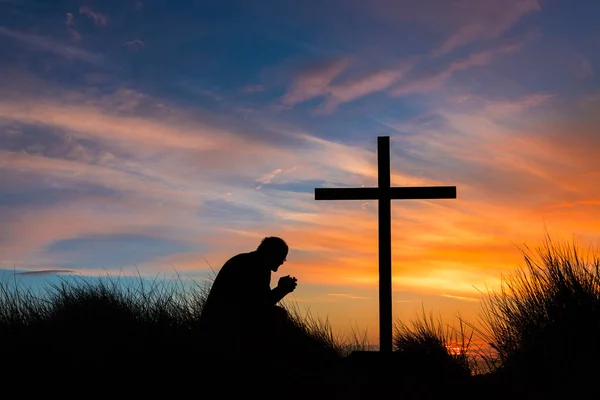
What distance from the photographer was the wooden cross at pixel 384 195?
11500 mm

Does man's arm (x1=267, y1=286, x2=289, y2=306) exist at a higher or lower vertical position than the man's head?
lower

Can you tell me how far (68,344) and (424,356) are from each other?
17.5ft

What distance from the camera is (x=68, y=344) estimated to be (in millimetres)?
7664

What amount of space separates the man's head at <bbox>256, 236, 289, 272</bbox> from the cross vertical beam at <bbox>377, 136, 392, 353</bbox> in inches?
113

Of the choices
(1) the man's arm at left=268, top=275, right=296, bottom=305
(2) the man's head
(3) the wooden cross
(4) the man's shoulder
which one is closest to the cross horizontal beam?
(3) the wooden cross

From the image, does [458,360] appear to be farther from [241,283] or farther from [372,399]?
[241,283]

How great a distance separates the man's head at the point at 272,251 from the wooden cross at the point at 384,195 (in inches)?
114

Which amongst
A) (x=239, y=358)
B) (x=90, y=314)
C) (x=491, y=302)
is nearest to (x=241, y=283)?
(x=239, y=358)

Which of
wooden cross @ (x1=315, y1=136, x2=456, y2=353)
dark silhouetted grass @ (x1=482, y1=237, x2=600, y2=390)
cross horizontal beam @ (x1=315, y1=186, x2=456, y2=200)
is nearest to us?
dark silhouetted grass @ (x1=482, y1=237, x2=600, y2=390)

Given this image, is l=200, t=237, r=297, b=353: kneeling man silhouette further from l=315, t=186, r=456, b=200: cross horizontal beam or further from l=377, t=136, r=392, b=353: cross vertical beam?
l=315, t=186, r=456, b=200: cross horizontal beam

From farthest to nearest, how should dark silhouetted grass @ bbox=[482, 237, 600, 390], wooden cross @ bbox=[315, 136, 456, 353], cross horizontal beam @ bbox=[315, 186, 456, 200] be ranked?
cross horizontal beam @ bbox=[315, 186, 456, 200] → wooden cross @ bbox=[315, 136, 456, 353] → dark silhouetted grass @ bbox=[482, 237, 600, 390]

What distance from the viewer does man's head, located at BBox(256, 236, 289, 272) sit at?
8992mm

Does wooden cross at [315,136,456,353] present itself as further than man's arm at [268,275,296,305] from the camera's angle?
Yes

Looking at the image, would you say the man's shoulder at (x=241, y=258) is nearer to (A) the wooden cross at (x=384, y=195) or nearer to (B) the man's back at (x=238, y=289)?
(B) the man's back at (x=238, y=289)
